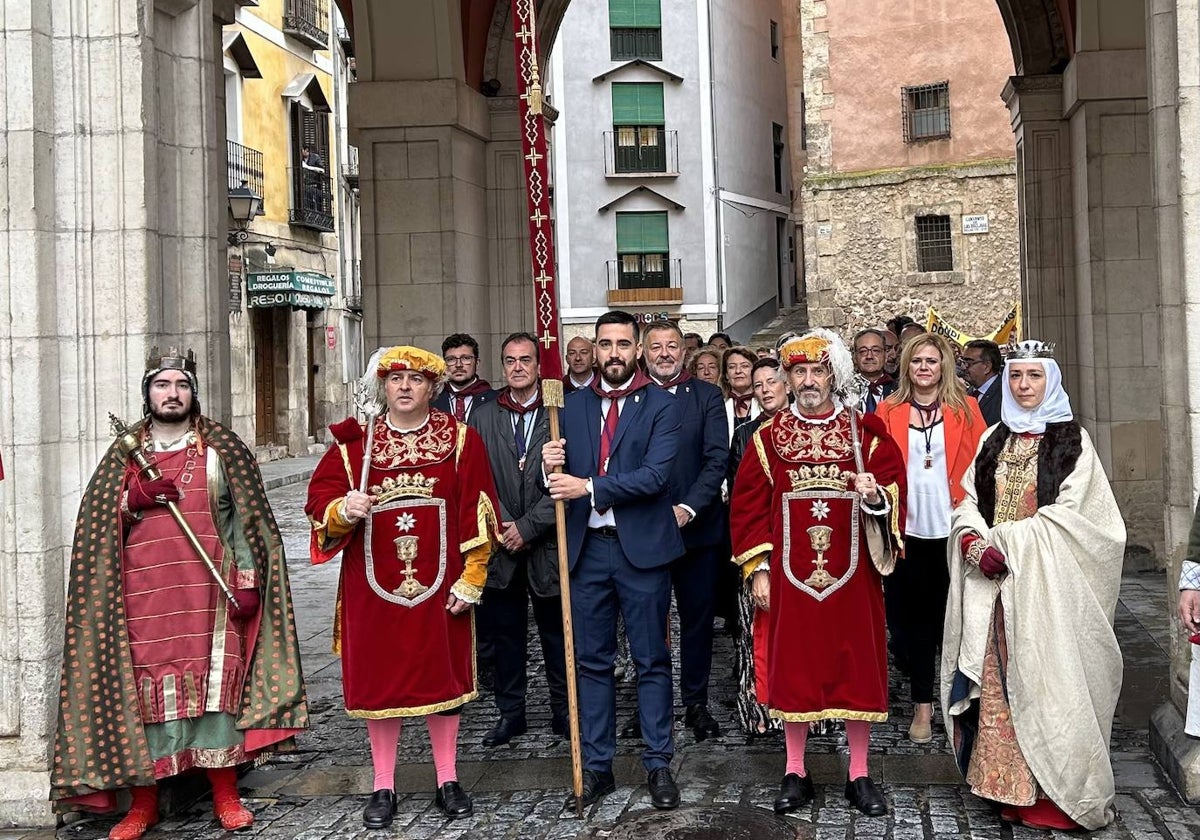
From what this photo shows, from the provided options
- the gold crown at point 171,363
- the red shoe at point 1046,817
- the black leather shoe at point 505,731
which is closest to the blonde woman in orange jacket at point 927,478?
the red shoe at point 1046,817

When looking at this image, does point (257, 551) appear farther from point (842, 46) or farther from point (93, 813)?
point (842, 46)

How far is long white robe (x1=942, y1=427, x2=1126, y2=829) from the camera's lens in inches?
204

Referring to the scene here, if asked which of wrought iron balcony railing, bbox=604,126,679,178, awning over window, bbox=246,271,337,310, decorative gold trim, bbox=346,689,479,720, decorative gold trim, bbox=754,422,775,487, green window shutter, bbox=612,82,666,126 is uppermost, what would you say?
green window shutter, bbox=612,82,666,126

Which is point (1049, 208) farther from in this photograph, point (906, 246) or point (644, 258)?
point (644, 258)

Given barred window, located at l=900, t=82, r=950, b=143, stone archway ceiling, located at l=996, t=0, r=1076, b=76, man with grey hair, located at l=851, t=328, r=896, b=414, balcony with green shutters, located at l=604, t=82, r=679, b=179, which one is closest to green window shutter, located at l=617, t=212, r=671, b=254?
balcony with green shutters, located at l=604, t=82, r=679, b=179

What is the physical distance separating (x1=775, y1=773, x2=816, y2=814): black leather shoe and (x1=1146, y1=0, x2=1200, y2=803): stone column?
1.39m

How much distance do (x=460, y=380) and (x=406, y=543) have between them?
2247 millimetres

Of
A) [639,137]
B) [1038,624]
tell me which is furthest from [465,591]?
[639,137]

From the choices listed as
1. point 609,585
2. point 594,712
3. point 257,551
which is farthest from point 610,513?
point 257,551

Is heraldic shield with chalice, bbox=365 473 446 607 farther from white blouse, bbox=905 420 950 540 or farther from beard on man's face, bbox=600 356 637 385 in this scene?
white blouse, bbox=905 420 950 540

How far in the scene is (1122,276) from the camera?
10.7 m

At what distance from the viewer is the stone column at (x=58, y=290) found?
18.5 feet

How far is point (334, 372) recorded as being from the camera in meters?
29.6

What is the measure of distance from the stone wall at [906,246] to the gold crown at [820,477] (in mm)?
21248
